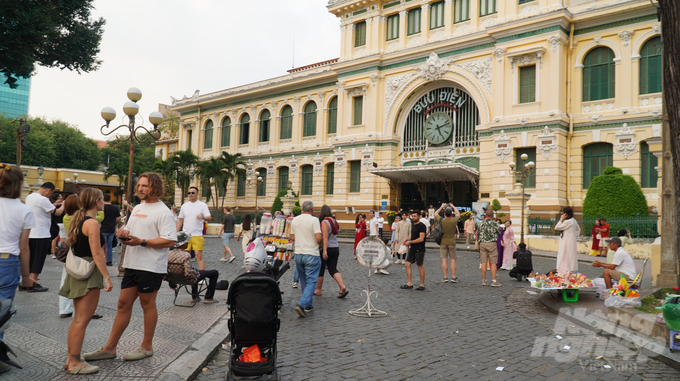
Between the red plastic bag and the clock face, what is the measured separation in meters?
26.3

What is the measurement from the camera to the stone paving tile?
512 centimetres

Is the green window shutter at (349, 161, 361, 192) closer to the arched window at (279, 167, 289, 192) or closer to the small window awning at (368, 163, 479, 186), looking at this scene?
the small window awning at (368, 163, 479, 186)

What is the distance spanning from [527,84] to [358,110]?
11642 millimetres

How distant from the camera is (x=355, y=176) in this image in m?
33.3

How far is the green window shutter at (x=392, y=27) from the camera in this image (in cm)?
3194

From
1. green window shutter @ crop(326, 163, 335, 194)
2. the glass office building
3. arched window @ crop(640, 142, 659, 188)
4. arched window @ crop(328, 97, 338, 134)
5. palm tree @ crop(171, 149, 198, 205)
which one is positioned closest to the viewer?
arched window @ crop(640, 142, 659, 188)

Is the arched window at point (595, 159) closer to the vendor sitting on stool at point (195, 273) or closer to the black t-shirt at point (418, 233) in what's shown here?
the black t-shirt at point (418, 233)

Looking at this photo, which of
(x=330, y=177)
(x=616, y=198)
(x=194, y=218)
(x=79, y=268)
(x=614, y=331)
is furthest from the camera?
(x=330, y=177)

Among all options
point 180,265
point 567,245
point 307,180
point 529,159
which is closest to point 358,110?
point 307,180

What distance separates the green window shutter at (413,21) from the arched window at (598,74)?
1050 cm

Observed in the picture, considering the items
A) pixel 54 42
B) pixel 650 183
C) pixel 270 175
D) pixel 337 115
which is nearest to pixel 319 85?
pixel 337 115

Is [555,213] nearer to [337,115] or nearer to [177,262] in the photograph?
[337,115]

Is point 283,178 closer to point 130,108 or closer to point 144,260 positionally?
point 130,108

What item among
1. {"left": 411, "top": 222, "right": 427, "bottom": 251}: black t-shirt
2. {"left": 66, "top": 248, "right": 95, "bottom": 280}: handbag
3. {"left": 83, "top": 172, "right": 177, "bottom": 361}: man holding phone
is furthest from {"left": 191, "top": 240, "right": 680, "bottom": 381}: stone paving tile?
{"left": 66, "top": 248, "right": 95, "bottom": 280}: handbag
